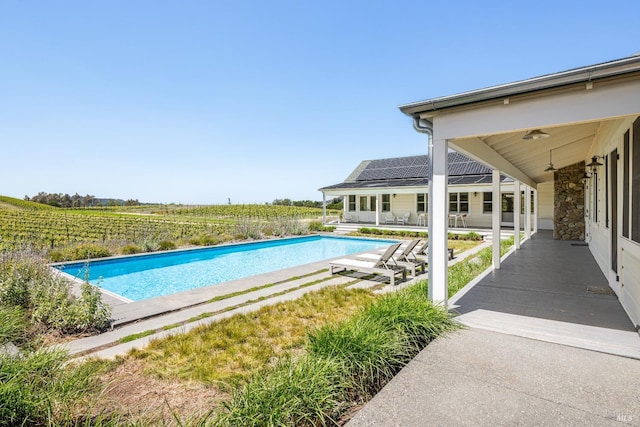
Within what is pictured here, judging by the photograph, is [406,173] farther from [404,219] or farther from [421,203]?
[404,219]

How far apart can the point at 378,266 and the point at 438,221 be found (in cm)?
442

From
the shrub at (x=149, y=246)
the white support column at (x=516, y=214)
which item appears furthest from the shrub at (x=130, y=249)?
the white support column at (x=516, y=214)

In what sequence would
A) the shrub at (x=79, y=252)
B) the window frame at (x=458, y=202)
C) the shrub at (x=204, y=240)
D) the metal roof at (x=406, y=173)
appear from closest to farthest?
1. the shrub at (x=79, y=252)
2. the shrub at (x=204, y=240)
3. the window frame at (x=458, y=202)
4. the metal roof at (x=406, y=173)

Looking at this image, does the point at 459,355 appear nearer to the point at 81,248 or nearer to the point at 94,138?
the point at 81,248

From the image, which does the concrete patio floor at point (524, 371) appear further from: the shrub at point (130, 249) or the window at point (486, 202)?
the window at point (486, 202)

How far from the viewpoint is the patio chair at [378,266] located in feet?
Result: 27.7

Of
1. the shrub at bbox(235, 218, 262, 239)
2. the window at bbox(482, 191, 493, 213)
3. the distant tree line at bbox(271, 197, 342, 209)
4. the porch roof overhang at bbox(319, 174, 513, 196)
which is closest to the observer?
the shrub at bbox(235, 218, 262, 239)

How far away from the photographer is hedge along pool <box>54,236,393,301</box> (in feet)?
33.4

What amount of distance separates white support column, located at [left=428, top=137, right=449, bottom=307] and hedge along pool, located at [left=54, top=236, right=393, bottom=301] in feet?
25.0

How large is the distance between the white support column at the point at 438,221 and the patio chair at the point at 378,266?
3360 millimetres

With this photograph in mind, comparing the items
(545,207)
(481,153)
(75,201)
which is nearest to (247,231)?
(481,153)

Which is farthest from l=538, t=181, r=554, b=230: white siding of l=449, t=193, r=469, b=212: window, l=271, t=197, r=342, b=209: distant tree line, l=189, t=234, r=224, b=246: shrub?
l=271, t=197, r=342, b=209: distant tree line

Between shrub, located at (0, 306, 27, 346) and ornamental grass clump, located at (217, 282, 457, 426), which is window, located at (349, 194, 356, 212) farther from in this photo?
shrub, located at (0, 306, 27, 346)

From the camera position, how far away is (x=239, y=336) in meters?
4.72
